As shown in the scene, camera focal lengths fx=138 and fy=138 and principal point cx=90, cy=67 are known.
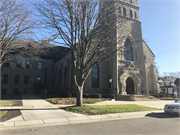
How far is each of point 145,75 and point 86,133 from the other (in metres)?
23.5

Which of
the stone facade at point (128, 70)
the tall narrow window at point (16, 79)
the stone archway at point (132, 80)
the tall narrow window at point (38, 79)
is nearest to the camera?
the stone facade at point (128, 70)

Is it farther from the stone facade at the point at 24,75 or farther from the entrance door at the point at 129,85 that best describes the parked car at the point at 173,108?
the stone facade at the point at 24,75

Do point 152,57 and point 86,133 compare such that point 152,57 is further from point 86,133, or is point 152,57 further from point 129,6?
point 86,133

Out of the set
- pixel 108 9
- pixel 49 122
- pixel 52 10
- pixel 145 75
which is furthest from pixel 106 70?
pixel 49 122

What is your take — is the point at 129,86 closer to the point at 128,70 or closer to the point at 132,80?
the point at 132,80

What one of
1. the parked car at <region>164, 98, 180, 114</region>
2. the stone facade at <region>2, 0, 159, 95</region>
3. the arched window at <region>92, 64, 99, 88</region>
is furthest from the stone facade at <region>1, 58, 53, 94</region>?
the parked car at <region>164, 98, 180, 114</region>

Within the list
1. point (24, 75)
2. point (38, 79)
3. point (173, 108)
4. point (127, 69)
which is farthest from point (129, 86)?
point (24, 75)

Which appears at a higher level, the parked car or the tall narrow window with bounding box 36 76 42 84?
the tall narrow window with bounding box 36 76 42 84

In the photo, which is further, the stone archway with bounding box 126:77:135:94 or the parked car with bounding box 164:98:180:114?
the stone archway with bounding box 126:77:135:94

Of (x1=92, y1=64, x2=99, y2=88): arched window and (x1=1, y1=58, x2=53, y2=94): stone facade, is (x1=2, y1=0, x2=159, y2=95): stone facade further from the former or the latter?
(x1=1, y1=58, x2=53, y2=94): stone facade

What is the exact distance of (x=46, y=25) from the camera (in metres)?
11.1

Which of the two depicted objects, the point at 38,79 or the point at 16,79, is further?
the point at 38,79

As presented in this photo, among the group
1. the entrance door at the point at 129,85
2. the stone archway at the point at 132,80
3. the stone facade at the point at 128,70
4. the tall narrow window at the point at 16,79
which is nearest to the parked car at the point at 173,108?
the stone facade at the point at 128,70

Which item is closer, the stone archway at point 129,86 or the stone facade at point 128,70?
the stone facade at point 128,70
